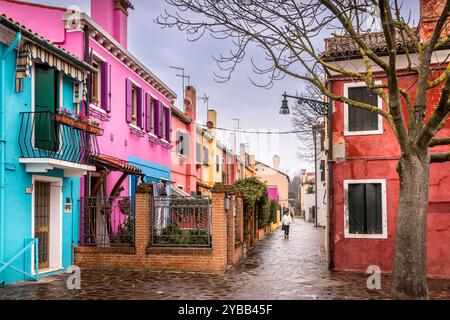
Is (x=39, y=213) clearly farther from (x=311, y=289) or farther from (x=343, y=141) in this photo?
(x=343, y=141)

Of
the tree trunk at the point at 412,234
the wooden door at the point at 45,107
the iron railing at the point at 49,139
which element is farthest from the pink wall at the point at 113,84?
the tree trunk at the point at 412,234

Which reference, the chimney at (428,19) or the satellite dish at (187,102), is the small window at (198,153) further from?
the chimney at (428,19)

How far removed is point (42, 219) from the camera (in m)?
12.8

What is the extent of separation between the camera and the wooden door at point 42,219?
495 inches

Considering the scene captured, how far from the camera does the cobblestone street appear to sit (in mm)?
10359

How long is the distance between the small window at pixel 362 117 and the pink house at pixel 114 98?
277 inches

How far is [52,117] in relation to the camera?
11.8 meters

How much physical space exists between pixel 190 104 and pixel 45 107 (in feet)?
53.3

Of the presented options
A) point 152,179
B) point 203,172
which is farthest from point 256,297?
point 203,172

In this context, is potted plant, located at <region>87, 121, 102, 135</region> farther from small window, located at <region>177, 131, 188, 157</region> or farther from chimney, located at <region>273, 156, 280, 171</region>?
chimney, located at <region>273, 156, 280, 171</region>

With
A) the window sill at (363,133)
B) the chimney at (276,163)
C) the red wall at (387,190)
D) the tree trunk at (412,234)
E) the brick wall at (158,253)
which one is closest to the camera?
the tree trunk at (412,234)

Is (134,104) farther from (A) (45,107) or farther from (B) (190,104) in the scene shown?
(B) (190,104)

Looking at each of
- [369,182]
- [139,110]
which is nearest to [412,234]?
[369,182]
